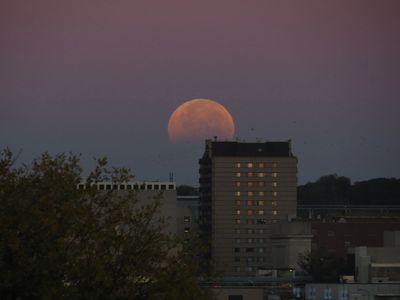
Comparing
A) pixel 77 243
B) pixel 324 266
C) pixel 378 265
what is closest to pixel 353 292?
pixel 378 265

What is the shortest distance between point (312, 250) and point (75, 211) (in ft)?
506

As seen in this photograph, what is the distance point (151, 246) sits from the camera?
45375 mm

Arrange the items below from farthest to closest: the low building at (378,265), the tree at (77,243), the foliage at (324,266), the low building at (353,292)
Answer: the foliage at (324,266) < the low building at (378,265) < the low building at (353,292) < the tree at (77,243)

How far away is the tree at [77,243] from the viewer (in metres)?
42.8

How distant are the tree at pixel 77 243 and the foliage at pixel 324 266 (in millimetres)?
118889

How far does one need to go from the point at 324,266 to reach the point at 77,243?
13061cm

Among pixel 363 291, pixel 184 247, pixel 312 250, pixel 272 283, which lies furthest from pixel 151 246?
pixel 312 250

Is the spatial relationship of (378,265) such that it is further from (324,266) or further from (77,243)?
(77,243)

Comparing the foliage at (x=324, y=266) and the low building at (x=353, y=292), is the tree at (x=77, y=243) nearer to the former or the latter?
the low building at (x=353, y=292)

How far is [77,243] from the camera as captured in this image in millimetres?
44781

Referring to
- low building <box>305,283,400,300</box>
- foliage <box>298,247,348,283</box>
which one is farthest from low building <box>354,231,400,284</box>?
low building <box>305,283,400,300</box>

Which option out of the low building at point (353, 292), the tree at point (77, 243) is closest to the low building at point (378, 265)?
the low building at point (353, 292)

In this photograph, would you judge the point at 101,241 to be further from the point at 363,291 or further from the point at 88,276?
the point at 363,291

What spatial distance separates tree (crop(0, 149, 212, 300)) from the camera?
42750mm
